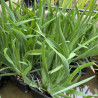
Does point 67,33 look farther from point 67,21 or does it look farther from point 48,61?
point 48,61

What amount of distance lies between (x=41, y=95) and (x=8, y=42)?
288 millimetres

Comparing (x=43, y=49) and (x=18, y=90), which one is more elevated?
(x=43, y=49)

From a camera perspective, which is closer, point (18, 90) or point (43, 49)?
point (43, 49)

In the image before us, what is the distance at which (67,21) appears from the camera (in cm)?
67

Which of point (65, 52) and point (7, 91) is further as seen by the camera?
point (7, 91)

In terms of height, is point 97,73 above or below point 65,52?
below

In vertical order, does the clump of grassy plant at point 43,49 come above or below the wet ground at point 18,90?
above

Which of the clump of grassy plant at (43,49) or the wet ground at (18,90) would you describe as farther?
the wet ground at (18,90)

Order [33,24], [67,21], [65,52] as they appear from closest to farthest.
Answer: [65,52]
[33,24]
[67,21]

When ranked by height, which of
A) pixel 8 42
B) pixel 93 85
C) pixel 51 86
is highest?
pixel 8 42

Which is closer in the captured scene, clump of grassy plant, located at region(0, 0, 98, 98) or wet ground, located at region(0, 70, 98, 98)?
clump of grassy plant, located at region(0, 0, 98, 98)

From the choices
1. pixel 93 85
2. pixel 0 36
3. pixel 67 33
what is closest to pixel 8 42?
pixel 0 36

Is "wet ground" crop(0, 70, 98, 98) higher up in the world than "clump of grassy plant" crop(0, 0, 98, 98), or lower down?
lower down

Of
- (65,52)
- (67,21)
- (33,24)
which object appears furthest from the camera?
(67,21)
